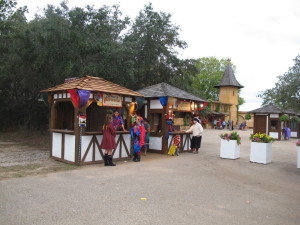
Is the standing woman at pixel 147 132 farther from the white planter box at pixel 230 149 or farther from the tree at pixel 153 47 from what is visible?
the tree at pixel 153 47

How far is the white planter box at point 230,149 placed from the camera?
39.1 ft

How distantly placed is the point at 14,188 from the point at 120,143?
15.8 feet

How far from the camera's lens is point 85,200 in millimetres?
5723

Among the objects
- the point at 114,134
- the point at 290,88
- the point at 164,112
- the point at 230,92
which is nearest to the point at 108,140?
the point at 114,134

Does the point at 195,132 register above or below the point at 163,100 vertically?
below

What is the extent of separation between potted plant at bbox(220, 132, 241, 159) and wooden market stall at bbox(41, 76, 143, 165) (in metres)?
4.13

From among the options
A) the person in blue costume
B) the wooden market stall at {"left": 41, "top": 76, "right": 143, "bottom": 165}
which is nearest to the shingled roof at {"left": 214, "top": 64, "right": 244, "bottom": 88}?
the wooden market stall at {"left": 41, "top": 76, "right": 143, "bottom": 165}

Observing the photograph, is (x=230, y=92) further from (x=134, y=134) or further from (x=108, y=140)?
(x=108, y=140)

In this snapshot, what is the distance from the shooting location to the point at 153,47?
17953mm

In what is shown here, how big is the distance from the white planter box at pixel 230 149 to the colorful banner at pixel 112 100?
4.89m

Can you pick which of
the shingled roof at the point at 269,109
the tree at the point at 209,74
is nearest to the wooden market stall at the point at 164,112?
the shingled roof at the point at 269,109

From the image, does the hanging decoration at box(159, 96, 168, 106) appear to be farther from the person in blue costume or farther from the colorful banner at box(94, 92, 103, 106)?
the colorful banner at box(94, 92, 103, 106)

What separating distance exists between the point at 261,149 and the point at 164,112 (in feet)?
14.1

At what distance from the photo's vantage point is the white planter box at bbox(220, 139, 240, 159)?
1192 centimetres
